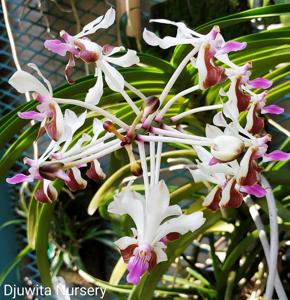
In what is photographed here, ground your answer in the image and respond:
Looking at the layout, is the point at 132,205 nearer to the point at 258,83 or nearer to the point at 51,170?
the point at 51,170

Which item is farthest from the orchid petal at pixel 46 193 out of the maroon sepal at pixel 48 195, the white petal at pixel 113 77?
the white petal at pixel 113 77

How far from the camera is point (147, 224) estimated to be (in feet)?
1.18

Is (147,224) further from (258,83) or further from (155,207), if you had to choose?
(258,83)

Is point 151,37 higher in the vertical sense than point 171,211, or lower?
higher

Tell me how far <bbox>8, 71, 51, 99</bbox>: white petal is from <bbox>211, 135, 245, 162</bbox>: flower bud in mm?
131

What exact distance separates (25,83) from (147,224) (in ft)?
0.44

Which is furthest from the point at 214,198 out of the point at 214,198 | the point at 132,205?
the point at 132,205

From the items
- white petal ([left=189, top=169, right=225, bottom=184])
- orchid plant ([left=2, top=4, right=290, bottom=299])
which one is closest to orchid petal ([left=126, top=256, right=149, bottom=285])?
orchid plant ([left=2, top=4, right=290, bottom=299])

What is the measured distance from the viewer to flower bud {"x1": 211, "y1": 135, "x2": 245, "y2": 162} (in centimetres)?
35

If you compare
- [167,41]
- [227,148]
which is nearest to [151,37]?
[167,41]

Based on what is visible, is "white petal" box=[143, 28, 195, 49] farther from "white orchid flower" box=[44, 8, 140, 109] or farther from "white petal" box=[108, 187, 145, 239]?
"white petal" box=[108, 187, 145, 239]

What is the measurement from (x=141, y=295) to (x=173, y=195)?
0.15 m

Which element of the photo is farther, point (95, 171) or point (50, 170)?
point (95, 171)

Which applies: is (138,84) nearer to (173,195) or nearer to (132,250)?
(173,195)
